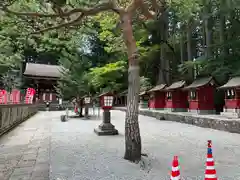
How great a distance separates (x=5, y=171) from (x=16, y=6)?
4.36 meters

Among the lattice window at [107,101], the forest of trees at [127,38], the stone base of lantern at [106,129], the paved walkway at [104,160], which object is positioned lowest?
the paved walkway at [104,160]

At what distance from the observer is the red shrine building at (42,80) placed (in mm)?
31569

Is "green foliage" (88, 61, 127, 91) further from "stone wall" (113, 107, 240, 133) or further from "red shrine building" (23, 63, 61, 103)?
"stone wall" (113, 107, 240, 133)

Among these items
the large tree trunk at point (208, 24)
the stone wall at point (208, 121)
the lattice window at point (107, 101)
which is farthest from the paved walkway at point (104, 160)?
the large tree trunk at point (208, 24)

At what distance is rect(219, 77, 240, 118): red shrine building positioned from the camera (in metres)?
12.7

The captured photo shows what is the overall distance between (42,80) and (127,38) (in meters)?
29.4

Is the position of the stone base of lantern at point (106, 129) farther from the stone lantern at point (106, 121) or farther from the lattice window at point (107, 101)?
the lattice window at point (107, 101)

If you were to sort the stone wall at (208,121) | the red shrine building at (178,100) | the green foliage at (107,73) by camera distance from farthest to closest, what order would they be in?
the green foliage at (107,73), the red shrine building at (178,100), the stone wall at (208,121)

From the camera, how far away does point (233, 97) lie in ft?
43.8

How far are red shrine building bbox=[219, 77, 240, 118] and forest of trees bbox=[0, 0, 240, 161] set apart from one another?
155 centimetres

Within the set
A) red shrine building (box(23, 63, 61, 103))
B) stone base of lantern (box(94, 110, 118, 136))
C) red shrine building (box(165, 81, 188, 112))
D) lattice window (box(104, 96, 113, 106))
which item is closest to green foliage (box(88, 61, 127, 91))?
red shrine building (box(23, 63, 61, 103))

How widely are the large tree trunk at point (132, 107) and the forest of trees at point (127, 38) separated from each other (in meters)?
0.02

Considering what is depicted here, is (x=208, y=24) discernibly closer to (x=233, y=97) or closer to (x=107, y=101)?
(x=233, y=97)

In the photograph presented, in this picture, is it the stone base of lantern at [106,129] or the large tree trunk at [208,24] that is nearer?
the stone base of lantern at [106,129]
